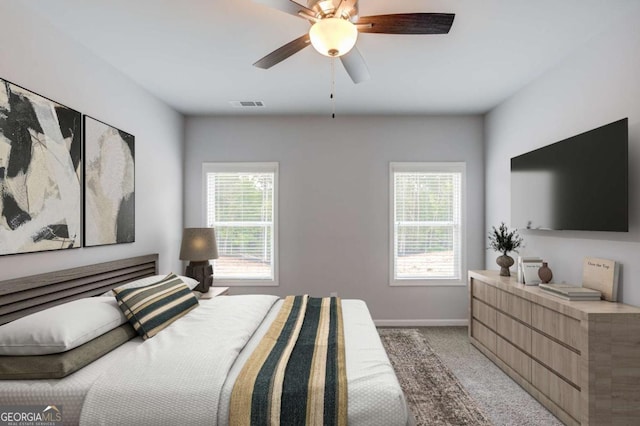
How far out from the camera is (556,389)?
2639mm

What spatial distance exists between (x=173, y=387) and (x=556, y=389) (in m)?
2.56

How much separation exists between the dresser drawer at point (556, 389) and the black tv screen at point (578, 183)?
1100mm

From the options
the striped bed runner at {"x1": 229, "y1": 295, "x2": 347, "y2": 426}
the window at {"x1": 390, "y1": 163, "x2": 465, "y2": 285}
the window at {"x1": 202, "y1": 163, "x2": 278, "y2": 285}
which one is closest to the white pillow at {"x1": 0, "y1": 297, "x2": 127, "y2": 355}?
the striped bed runner at {"x1": 229, "y1": 295, "x2": 347, "y2": 426}

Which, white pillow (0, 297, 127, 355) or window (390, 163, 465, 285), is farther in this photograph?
window (390, 163, 465, 285)

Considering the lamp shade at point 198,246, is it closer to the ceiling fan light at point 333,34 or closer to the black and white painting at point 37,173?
the black and white painting at point 37,173

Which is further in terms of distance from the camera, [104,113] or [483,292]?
[483,292]

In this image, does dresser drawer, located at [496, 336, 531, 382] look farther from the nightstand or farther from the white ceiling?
the nightstand

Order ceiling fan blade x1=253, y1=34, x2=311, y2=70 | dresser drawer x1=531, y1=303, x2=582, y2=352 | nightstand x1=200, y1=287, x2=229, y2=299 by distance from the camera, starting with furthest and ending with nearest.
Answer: nightstand x1=200, y1=287, x2=229, y2=299 → dresser drawer x1=531, y1=303, x2=582, y2=352 → ceiling fan blade x1=253, y1=34, x2=311, y2=70

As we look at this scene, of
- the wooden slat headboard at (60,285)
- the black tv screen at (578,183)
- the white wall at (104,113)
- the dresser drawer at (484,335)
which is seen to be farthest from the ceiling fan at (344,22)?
the dresser drawer at (484,335)

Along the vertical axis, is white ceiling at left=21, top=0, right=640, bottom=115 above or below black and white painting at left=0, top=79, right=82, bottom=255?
above

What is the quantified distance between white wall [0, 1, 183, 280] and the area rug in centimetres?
274

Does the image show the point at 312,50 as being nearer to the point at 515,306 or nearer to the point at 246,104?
the point at 246,104

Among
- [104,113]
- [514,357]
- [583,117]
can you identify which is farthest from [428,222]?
[104,113]

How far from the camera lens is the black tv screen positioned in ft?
8.23
